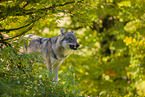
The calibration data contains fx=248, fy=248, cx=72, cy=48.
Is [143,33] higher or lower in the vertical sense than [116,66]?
higher

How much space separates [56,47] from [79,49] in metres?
6.83

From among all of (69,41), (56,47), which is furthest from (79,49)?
(69,41)

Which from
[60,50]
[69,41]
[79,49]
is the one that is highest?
[69,41]

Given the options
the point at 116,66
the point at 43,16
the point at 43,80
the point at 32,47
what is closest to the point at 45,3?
the point at 43,16

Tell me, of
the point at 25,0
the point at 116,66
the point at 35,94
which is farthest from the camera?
the point at 116,66

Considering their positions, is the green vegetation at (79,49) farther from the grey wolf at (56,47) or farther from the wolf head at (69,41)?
the wolf head at (69,41)

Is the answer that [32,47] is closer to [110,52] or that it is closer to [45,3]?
[45,3]

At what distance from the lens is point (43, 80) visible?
5.29 meters

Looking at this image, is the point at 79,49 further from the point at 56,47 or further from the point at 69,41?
the point at 69,41

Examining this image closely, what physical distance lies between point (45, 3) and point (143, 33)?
891 centimetres

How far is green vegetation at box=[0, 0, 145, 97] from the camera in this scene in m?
5.07

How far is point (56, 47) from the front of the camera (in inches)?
305

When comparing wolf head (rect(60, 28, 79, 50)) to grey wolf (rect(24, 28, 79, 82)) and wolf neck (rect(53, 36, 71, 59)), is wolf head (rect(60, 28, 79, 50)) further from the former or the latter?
wolf neck (rect(53, 36, 71, 59))

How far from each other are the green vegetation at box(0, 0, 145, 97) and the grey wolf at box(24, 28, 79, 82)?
34cm
